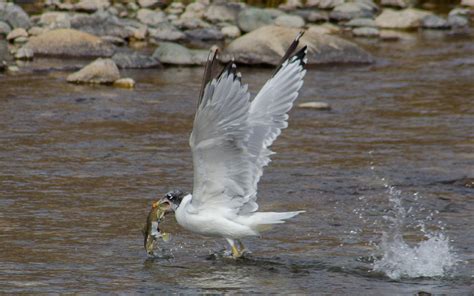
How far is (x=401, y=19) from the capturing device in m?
21.3

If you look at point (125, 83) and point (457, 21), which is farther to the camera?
point (457, 21)

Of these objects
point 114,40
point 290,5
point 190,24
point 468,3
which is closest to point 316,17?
point 290,5

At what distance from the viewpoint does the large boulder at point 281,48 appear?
16250 mm

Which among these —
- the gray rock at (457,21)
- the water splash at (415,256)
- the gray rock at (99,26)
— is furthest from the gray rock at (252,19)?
the water splash at (415,256)

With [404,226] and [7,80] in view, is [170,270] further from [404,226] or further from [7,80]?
[7,80]

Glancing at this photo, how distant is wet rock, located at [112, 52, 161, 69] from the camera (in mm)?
16016

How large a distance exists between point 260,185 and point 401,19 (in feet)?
40.5

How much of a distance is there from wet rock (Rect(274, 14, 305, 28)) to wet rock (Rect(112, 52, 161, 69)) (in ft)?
15.1

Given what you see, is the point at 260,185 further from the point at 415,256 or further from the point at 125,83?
the point at 125,83

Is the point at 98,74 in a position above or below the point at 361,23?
below

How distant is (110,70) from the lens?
14.6 meters

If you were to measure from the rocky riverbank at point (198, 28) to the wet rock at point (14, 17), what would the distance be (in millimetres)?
17

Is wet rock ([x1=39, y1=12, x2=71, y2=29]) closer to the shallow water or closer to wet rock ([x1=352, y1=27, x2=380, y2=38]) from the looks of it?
the shallow water

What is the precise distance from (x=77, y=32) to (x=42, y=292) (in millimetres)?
10921
